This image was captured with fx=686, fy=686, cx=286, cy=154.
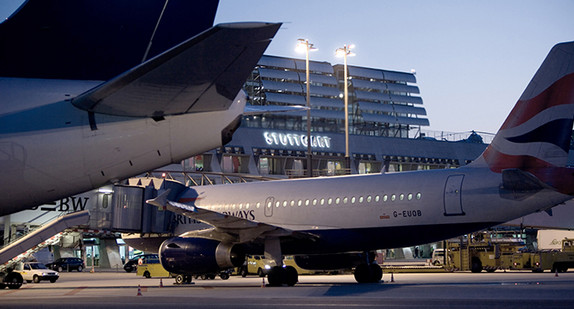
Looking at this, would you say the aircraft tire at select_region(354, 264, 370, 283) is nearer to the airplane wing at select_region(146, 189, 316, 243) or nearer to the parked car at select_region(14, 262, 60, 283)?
the airplane wing at select_region(146, 189, 316, 243)

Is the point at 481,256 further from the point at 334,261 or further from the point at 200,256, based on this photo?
the point at 200,256

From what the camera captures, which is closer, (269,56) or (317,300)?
(317,300)

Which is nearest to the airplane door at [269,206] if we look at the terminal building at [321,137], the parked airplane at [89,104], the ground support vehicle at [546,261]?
the parked airplane at [89,104]

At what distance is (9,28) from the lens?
347 inches

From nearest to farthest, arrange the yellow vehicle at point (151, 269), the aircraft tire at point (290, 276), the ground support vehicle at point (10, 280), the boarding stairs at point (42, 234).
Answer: the aircraft tire at point (290, 276), the boarding stairs at point (42, 234), the ground support vehicle at point (10, 280), the yellow vehicle at point (151, 269)

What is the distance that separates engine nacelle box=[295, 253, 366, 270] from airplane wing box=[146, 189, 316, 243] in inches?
83.9

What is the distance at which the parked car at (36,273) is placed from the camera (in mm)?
33353

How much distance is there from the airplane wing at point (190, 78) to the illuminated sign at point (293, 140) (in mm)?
57574

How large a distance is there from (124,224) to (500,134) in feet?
49.1

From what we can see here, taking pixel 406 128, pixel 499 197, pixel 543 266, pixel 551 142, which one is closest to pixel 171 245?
pixel 499 197

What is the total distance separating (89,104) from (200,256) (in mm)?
13680

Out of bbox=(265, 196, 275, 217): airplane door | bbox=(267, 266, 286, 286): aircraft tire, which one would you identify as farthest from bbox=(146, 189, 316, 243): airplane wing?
bbox=(265, 196, 275, 217): airplane door

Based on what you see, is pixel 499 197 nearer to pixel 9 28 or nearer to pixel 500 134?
pixel 500 134

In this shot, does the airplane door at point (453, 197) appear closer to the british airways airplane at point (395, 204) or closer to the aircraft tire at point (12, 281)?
the british airways airplane at point (395, 204)
